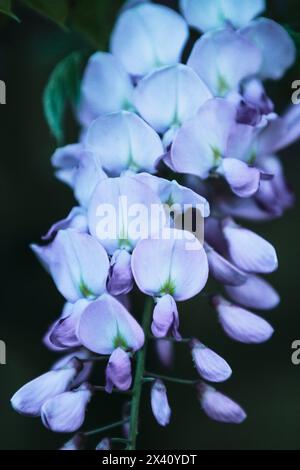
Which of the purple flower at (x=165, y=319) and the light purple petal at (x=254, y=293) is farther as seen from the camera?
the light purple petal at (x=254, y=293)

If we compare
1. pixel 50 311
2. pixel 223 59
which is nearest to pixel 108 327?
pixel 223 59

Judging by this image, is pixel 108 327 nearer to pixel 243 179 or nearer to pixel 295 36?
pixel 243 179

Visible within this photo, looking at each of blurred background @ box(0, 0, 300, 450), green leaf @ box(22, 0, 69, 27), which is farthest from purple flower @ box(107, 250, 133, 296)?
blurred background @ box(0, 0, 300, 450)

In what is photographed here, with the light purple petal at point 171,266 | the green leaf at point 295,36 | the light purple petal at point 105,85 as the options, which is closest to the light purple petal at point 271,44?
the green leaf at point 295,36

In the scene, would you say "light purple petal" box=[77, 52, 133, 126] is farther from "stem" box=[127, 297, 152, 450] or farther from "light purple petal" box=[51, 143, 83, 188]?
"stem" box=[127, 297, 152, 450]

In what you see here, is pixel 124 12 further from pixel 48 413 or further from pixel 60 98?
pixel 48 413

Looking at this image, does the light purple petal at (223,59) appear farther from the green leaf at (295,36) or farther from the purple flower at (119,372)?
the purple flower at (119,372)

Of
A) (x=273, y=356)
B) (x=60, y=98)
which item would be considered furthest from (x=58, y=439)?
(x=60, y=98)
